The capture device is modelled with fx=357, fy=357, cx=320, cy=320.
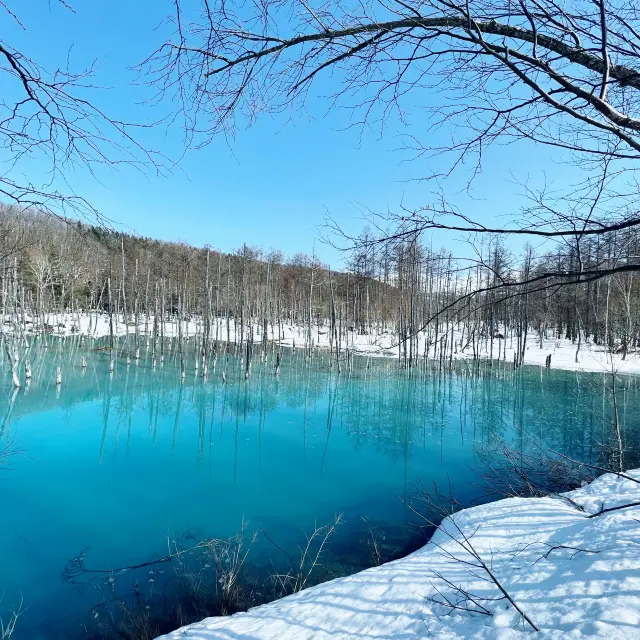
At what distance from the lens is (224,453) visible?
8.43m

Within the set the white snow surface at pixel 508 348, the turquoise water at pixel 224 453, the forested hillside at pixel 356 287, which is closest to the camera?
the forested hillside at pixel 356 287

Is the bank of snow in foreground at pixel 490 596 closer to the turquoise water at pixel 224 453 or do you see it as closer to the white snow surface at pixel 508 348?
the turquoise water at pixel 224 453

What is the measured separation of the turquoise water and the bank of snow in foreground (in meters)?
1.72

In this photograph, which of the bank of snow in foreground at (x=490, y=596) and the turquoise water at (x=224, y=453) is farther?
the turquoise water at (x=224, y=453)

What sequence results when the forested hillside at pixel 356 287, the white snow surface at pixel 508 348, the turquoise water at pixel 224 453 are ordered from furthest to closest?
the white snow surface at pixel 508 348 < the turquoise water at pixel 224 453 < the forested hillside at pixel 356 287

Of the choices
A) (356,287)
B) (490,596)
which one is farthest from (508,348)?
(490,596)

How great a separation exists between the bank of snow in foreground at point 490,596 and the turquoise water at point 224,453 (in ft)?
5.64

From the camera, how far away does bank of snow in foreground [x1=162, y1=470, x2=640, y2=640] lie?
2088 mm

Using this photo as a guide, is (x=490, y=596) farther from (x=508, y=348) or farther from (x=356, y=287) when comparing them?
(x=508, y=348)

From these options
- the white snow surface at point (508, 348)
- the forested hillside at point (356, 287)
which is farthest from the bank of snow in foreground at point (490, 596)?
the white snow surface at point (508, 348)

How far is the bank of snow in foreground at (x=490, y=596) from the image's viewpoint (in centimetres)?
209

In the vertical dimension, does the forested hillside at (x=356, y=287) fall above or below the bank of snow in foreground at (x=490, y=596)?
above

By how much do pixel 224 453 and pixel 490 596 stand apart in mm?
6978

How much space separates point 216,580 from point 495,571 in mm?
3064
